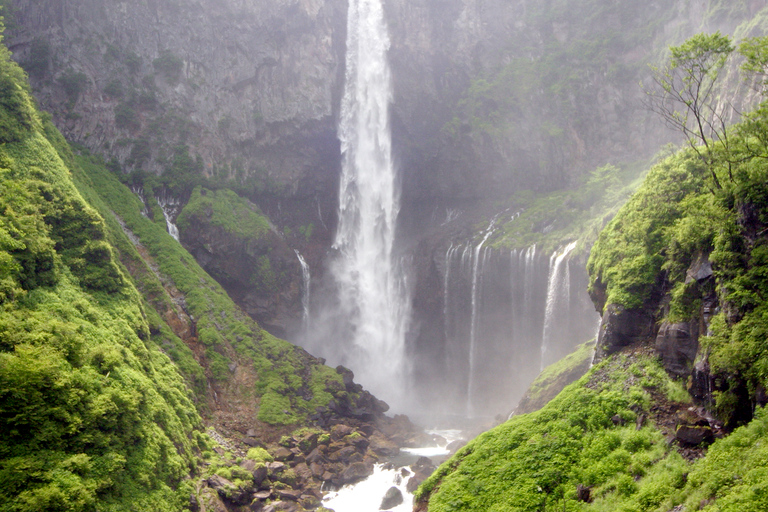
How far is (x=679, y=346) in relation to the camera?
41.6ft

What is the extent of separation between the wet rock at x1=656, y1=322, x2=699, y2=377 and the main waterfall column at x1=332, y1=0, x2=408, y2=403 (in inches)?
1247

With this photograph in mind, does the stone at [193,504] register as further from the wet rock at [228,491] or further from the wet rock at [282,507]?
the wet rock at [282,507]

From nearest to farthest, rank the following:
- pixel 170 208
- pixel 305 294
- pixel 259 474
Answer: pixel 259 474, pixel 170 208, pixel 305 294

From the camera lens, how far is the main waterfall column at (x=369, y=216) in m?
44.3

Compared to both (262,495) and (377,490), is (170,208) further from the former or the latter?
(377,490)

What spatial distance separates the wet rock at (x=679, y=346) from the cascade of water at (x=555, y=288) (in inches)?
805

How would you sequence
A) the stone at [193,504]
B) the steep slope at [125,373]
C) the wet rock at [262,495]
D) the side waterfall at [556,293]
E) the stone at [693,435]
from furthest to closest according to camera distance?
the side waterfall at [556,293], the wet rock at [262,495], the stone at [193,504], the steep slope at [125,373], the stone at [693,435]

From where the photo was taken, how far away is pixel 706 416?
10828mm

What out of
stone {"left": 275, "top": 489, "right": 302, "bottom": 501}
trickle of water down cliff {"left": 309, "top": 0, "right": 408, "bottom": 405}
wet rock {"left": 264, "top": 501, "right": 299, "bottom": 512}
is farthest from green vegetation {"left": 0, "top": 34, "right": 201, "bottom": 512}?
trickle of water down cliff {"left": 309, "top": 0, "right": 408, "bottom": 405}

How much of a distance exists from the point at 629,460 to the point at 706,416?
193cm

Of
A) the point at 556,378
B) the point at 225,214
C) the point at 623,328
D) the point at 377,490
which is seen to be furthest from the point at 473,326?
the point at 623,328

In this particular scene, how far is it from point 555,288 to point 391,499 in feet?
60.2

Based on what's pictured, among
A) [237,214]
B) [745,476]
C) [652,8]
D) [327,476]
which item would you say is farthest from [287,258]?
[652,8]

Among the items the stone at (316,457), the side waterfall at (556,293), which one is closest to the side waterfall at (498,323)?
the side waterfall at (556,293)
